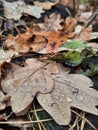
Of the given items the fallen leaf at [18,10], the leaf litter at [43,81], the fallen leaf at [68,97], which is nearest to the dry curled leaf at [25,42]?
the leaf litter at [43,81]

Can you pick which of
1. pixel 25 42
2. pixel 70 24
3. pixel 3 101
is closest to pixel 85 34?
pixel 70 24

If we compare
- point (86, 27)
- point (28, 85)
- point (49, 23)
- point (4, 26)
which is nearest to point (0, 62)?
point (28, 85)

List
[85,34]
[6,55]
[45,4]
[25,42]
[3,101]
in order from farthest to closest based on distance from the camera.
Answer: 1. [45,4]
2. [85,34]
3. [25,42]
4. [6,55]
5. [3,101]

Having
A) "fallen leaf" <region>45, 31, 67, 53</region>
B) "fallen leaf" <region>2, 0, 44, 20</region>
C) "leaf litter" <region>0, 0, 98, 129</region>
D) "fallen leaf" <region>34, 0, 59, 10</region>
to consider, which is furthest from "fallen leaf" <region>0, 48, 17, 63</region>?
"fallen leaf" <region>34, 0, 59, 10</region>

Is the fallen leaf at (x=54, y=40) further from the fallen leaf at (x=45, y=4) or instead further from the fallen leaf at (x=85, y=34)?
the fallen leaf at (x=45, y=4)

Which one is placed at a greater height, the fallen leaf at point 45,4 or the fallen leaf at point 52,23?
the fallen leaf at point 45,4

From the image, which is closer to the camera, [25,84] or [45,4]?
[25,84]

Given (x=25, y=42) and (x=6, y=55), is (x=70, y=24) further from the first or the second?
(x=6, y=55)
